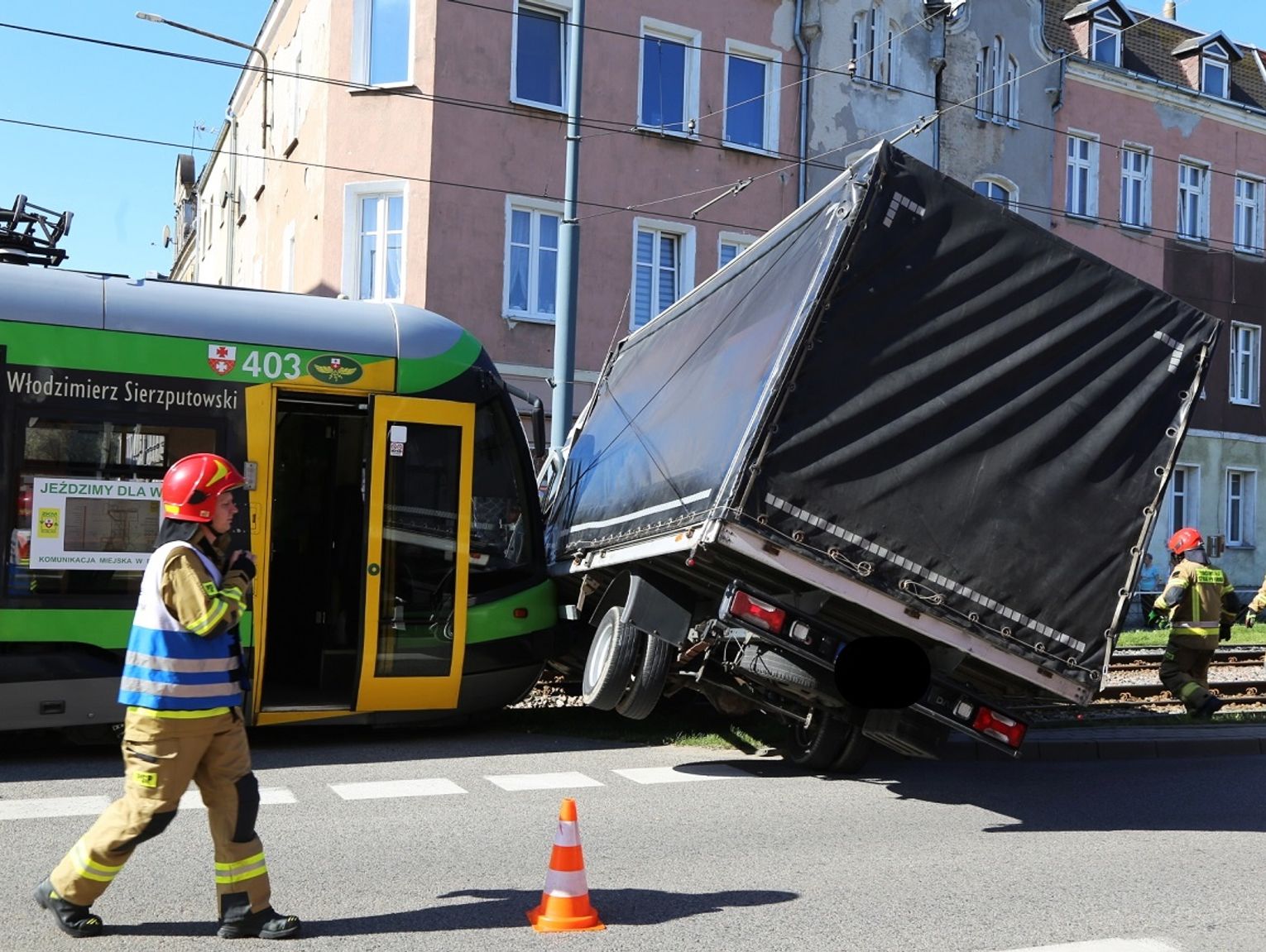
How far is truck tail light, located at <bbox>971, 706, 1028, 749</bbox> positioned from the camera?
7.39 meters

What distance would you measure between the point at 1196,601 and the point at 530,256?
463 inches

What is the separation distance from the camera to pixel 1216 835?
294 inches

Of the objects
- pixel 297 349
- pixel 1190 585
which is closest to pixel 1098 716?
pixel 1190 585

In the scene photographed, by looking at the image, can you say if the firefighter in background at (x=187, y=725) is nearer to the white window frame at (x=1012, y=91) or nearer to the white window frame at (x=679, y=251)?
the white window frame at (x=679, y=251)

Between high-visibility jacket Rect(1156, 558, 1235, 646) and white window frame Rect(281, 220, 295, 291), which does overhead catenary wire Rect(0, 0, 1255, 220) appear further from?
high-visibility jacket Rect(1156, 558, 1235, 646)

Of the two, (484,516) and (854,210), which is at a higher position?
(854,210)

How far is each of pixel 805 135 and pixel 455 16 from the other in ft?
21.2

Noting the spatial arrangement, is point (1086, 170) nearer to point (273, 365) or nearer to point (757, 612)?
point (273, 365)

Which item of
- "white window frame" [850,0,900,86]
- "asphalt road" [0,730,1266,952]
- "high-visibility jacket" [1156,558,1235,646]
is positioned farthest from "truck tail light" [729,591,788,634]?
"white window frame" [850,0,900,86]

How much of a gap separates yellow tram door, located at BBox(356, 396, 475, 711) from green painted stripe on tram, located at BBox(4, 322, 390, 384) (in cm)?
58

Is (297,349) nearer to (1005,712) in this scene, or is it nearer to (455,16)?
(1005,712)

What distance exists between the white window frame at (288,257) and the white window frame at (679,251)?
6190mm

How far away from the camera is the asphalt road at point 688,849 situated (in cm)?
545

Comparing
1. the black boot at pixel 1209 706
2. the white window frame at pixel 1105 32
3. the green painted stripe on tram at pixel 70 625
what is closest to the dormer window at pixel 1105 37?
the white window frame at pixel 1105 32
